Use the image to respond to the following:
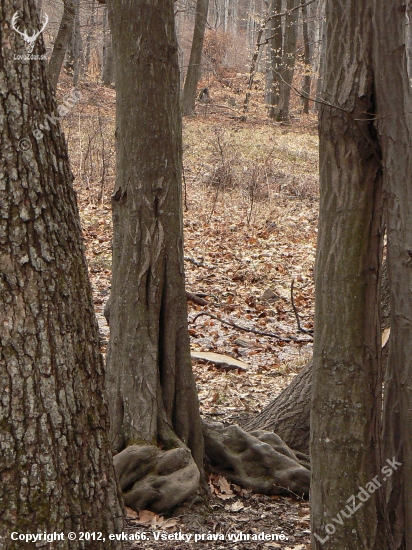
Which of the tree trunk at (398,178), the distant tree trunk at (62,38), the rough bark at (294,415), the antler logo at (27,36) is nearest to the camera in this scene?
the antler logo at (27,36)

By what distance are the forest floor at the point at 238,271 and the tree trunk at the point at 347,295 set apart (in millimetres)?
802

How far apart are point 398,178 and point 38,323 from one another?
168 centimetres

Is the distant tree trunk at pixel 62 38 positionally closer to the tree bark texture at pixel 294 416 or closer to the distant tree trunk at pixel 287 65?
the tree bark texture at pixel 294 416

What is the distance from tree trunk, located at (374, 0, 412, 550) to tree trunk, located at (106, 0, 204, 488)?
1.74 m

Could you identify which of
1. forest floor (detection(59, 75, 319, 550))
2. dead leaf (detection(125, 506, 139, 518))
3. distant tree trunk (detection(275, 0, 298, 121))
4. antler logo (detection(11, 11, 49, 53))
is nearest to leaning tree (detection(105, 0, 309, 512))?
dead leaf (detection(125, 506, 139, 518))

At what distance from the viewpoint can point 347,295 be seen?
296cm

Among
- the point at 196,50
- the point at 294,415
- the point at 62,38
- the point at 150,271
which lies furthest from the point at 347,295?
the point at 196,50

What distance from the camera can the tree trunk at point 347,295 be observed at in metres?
2.90

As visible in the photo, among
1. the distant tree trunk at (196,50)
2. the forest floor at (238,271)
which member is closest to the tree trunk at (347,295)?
the forest floor at (238,271)

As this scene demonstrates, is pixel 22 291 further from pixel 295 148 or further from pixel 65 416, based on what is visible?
pixel 295 148

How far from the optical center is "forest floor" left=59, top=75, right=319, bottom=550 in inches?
160

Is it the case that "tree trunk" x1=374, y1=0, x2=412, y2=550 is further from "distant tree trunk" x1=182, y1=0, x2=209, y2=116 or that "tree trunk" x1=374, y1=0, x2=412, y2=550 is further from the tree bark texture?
"distant tree trunk" x1=182, y1=0, x2=209, y2=116

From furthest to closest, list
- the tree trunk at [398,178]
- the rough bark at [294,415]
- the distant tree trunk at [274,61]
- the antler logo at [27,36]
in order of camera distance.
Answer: the distant tree trunk at [274,61] → the rough bark at [294,415] → the tree trunk at [398,178] → the antler logo at [27,36]

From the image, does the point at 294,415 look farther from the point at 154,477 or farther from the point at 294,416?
the point at 154,477
